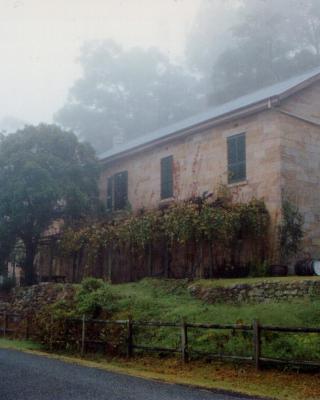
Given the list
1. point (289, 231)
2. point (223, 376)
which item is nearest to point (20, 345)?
point (223, 376)

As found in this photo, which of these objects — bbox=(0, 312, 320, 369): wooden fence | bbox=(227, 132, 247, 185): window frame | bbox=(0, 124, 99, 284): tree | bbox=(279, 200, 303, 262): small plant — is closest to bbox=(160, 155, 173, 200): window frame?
bbox=(227, 132, 247, 185): window frame

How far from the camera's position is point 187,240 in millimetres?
18281

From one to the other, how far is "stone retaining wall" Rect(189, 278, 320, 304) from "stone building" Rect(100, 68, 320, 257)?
4.14 meters

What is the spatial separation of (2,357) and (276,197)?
34.4ft

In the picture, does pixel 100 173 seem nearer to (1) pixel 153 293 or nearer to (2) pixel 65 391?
(1) pixel 153 293

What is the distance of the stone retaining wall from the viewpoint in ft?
44.9

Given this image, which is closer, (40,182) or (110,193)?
(40,182)

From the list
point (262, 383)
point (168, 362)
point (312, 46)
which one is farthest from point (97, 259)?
point (312, 46)

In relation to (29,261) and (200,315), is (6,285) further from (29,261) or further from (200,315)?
(200,315)

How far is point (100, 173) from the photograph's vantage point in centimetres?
2653

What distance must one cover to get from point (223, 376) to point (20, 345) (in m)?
7.84

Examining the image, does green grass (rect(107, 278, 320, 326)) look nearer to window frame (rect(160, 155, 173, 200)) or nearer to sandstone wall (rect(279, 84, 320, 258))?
sandstone wall (rect(279, 84, 320, 258))

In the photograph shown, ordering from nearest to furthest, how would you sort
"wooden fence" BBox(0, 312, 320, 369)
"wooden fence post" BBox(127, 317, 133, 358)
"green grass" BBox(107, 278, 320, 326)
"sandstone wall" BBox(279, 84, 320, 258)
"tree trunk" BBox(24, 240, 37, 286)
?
"wooden fence" BBox(0, 312, 320, 369)
"green grass" BBox(107, 278, 320, 326)
"wooden fence post" BBox(127, 317, 133, 358)
"sandstone wall" BBox(279, 84, 320, 258)
"tree trunk" BBox(24, 240, 37, 286)

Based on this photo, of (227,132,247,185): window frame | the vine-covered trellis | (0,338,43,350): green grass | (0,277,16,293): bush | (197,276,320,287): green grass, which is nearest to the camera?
(197,276,320,287): green grass
